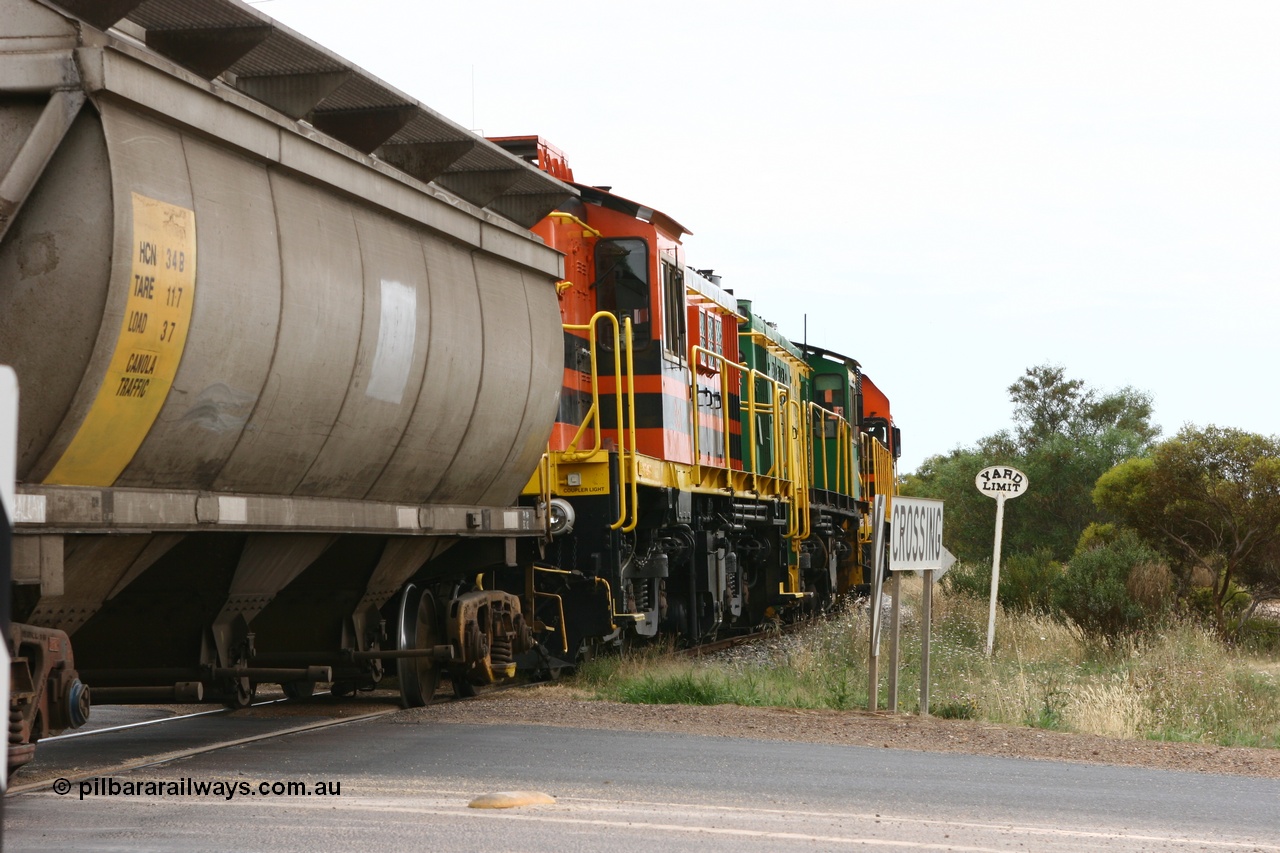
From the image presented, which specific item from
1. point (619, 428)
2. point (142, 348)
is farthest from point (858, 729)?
point (142, 348)

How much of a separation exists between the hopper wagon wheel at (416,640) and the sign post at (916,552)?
3.30 m

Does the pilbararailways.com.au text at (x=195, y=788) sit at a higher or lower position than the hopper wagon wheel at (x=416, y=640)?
lower

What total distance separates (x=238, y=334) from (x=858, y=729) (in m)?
5.24

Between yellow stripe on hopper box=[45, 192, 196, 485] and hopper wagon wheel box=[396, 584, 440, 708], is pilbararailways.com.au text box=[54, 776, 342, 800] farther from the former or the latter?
hopper wagon wheel box=[396, 584, 440, 708]

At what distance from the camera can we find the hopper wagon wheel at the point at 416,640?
31.7 ft

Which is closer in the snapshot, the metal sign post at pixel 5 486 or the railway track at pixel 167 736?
the metal sign post at pixel 5 486

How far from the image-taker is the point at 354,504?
25.8 feet

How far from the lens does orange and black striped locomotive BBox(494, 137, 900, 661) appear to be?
1180cm

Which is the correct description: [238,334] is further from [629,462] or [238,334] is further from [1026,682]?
[1026,682]

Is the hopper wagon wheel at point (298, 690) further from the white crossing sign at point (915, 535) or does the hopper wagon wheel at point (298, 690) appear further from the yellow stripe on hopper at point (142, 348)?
the yellow stripe on hopper at point (142, 348)

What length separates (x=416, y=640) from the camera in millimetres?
9836

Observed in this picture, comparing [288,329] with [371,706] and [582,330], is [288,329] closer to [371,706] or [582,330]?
[371,706]

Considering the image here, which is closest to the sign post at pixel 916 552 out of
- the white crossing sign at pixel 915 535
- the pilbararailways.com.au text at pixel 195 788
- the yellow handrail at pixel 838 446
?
the white crossing sign at pixel 915 535

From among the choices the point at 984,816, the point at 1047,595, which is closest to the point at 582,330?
the point at 984,816
